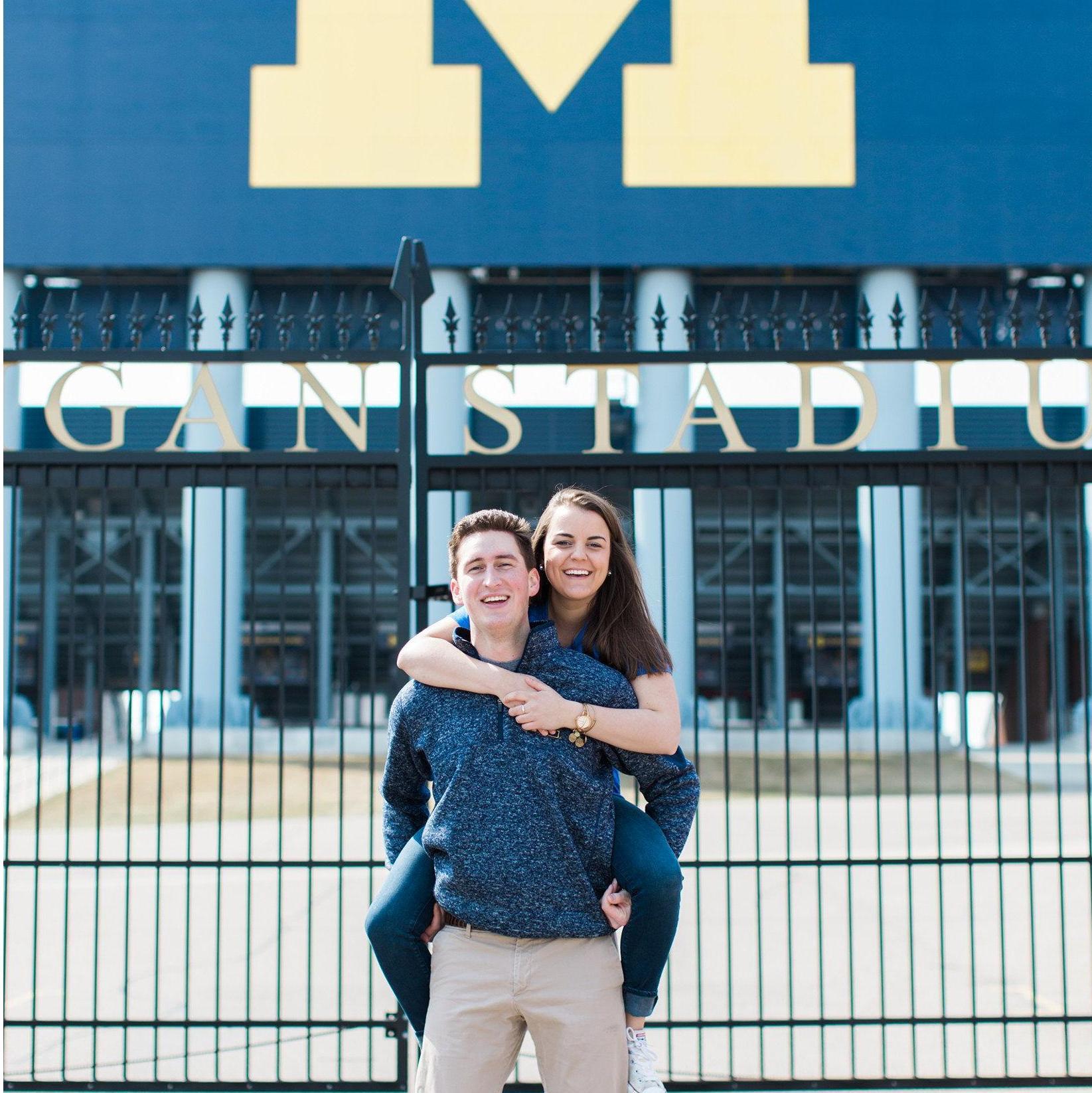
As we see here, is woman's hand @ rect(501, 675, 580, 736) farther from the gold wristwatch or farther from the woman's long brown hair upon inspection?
the woman's long brown hair

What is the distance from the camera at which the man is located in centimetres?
251

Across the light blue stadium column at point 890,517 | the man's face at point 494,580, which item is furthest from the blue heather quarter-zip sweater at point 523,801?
the light blue stadium column at point 890,517

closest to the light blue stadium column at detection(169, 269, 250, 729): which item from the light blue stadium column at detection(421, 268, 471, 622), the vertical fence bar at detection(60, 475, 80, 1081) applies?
the light blue stadium column at detection(421, 268, 471, 622)

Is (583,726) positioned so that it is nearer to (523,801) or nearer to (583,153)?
(523,801)

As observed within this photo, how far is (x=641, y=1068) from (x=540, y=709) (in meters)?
0.88

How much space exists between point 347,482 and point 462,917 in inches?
84.0

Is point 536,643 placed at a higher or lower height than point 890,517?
lower

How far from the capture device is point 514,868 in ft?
8.19

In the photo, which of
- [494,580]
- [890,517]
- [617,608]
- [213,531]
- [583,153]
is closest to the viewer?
[494,580]

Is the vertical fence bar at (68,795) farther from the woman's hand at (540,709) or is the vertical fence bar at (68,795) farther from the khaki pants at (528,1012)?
the khaki pants at (528,1012)

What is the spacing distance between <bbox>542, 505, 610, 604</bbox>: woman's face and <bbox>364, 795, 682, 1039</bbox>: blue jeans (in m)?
0.52

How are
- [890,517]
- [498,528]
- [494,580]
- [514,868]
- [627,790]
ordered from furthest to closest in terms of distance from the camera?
1. [890,517]
2. [627,790]
3. [498,528]
4. [494,580]
5. [514,868]

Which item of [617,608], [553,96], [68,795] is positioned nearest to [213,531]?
[553,96]

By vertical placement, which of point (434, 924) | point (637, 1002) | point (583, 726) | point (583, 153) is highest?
point (583, 153)
